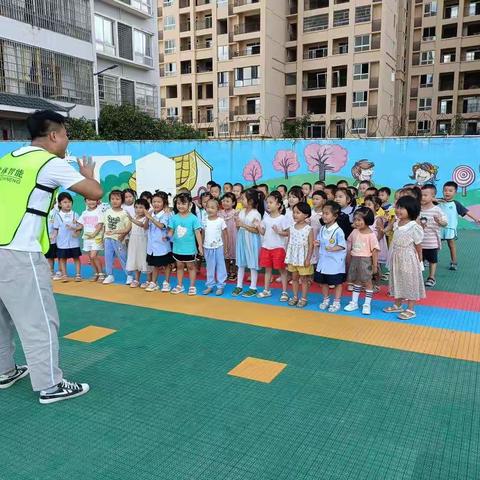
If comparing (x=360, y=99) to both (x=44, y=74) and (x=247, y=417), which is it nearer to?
(x=44, y=74)

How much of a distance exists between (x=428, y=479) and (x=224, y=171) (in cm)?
913

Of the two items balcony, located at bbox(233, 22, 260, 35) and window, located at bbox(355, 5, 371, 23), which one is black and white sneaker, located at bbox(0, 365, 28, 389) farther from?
balcony, located at bbox(233, 22, 260, 35)

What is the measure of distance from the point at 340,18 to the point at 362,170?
103ft

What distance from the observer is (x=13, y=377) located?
3.55 m

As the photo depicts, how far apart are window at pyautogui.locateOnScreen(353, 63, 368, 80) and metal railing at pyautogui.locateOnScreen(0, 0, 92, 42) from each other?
21353 mm

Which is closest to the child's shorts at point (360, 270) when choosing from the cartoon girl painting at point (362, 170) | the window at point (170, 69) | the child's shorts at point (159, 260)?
the child's shorts at point (159, 260)

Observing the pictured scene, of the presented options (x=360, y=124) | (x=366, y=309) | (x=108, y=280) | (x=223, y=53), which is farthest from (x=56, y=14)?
(x=360, y=124)

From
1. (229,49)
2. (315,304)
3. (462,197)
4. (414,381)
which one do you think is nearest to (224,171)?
(462,197)

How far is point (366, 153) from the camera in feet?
33.1

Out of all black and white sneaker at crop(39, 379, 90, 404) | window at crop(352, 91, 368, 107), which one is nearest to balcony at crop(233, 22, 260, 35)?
window at crop(352, 91, 368, 107)

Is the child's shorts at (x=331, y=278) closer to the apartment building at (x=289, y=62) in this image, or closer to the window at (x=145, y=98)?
the window at (x=145, y=98)

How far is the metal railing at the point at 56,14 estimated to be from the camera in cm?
1897

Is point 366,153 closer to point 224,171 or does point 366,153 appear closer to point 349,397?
point 224,171

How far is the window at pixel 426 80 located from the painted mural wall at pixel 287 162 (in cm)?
3758
